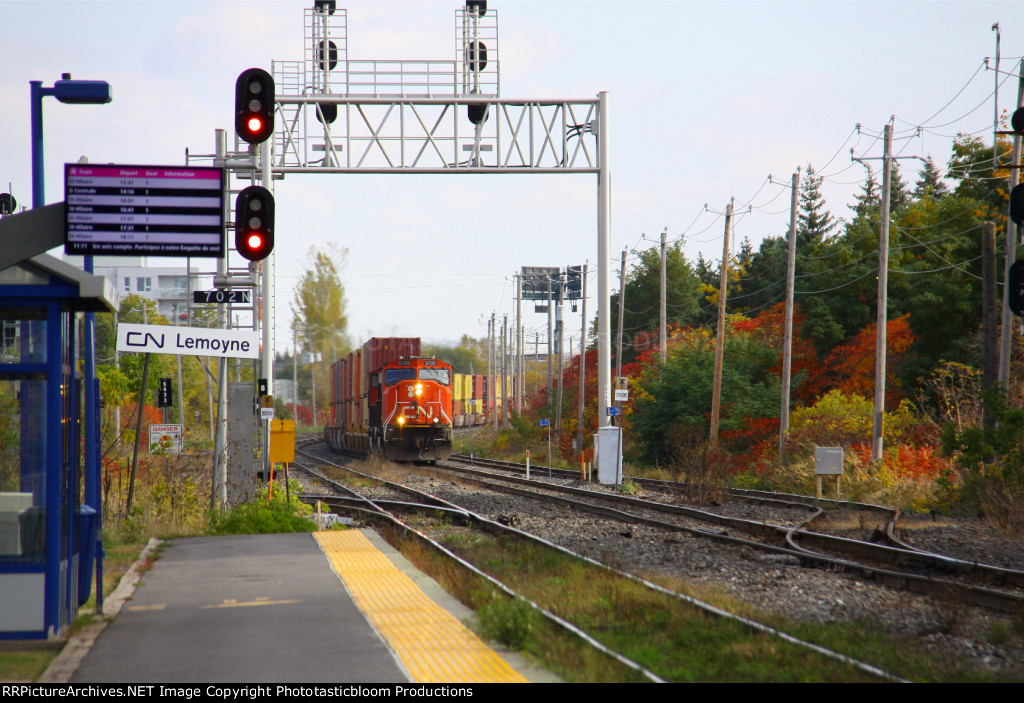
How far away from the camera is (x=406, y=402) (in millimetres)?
32844

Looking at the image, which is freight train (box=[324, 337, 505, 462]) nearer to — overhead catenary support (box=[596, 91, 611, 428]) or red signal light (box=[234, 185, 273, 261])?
overhead catenary support (box=[596, 91, 611, 428])

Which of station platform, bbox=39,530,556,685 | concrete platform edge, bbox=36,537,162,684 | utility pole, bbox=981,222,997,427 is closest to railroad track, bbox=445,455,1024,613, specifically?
utility pole, bbox=981,222,997,427

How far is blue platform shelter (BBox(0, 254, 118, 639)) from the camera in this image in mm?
7406

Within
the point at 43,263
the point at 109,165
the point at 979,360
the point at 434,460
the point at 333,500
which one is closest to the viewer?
the point at 43,263

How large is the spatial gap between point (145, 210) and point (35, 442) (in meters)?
2.53

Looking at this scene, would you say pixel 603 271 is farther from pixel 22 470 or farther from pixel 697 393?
pixel 22 470

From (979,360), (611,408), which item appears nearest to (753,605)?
(611,408)

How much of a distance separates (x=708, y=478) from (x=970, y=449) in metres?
5.44

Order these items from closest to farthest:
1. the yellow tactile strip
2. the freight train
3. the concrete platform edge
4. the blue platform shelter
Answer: the yellow tactile strip
the concrete platform edge
the blue platform shelter
the freight train

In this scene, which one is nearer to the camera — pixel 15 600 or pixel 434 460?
pixel 15 600

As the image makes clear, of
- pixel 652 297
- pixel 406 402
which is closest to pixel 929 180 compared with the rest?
pixel 652 297
